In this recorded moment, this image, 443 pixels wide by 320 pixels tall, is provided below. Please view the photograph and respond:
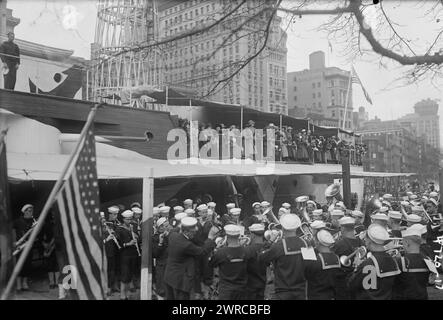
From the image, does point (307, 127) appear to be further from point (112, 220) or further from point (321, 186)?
point (112, 220)

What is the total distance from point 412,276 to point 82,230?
408 cm

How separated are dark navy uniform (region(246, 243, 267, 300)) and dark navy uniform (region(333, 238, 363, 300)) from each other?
1100 millimetres

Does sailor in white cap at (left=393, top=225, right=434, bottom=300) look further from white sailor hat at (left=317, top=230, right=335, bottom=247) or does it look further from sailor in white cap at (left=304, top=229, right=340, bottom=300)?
white sailor hat at (left=317, top=230, right=335, bottom=247)

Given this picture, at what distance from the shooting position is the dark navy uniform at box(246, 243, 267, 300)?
6508mm

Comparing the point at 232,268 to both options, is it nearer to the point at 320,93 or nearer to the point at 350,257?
the point at 350,257

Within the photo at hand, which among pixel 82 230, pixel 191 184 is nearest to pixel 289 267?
pixel 82 230

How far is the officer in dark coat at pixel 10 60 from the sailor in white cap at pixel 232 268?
312 inches

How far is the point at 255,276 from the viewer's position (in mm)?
6621

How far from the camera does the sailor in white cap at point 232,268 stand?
20.0ft

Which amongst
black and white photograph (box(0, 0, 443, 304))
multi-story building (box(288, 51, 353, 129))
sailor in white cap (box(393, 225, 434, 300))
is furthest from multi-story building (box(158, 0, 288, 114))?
multi-story building (box(288, 51, 353, 129))

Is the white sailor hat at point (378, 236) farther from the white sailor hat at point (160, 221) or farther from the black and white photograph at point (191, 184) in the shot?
the white sailor hat at point (160, 221)

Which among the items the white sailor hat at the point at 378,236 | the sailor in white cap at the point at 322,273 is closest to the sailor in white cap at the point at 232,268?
the sailor in white cap at the point at 322,273

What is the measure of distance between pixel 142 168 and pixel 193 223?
459 centimetres
